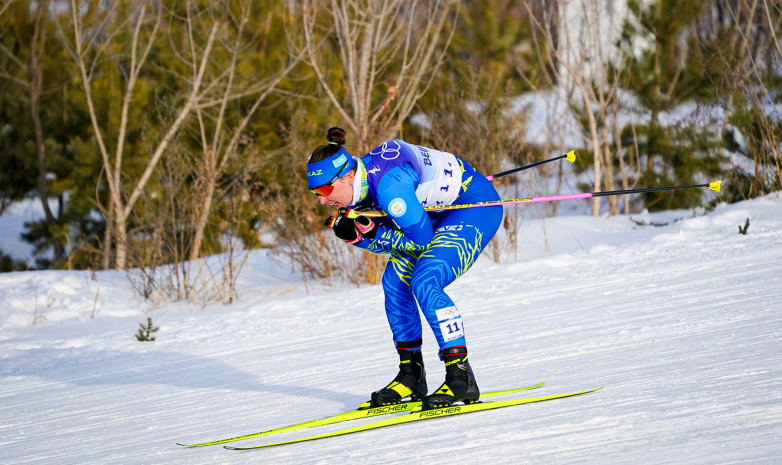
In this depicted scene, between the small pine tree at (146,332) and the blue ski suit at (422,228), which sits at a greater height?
the blue ski suit at (422,228)

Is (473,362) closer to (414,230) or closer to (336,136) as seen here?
(414,230)

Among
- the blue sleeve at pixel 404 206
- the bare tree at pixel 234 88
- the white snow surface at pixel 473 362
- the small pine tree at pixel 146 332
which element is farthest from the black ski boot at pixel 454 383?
the bare tree at pixel 234 88

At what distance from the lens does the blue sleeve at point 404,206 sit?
134 inches

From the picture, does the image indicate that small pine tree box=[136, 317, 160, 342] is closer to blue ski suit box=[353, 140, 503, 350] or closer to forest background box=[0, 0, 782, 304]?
forest background box=[0, 0, 782, 304]

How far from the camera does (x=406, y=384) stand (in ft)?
12.5

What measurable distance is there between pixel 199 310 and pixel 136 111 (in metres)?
5.71

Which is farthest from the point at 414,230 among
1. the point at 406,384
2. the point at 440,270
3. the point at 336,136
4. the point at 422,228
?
the point at 406,384

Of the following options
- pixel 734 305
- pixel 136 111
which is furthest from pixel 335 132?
pixel 136 111

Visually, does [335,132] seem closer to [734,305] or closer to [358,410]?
[358,410]

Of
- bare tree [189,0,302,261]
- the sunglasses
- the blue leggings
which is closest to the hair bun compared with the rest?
the sunglasses

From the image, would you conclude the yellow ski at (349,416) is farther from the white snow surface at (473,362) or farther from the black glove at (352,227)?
the black glove at (352,227)

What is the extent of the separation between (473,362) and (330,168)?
1.80 meters

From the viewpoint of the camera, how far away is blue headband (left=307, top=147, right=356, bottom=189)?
3.48 metres

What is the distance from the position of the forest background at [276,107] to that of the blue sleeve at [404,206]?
220 inches
